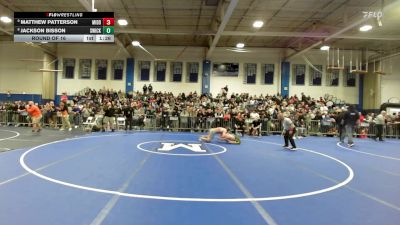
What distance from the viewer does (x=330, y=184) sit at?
21.7 feet

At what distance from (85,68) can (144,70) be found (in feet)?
19.0

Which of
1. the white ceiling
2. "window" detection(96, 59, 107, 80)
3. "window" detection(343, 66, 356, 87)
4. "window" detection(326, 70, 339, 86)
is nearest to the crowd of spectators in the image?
"window" detection(96, 59, 107, 80)

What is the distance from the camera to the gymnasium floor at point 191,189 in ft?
14.5

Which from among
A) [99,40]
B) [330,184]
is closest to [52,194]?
[330,184]

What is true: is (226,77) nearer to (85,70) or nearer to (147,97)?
(147,97)

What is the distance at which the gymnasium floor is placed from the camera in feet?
14.5

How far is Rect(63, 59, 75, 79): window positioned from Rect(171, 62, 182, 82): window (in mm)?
9828

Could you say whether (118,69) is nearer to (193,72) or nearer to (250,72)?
(193,72)

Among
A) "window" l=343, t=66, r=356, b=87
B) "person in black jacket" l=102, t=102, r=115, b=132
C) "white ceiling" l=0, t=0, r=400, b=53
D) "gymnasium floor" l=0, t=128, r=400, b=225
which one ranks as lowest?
"gymnasium floor" l=0, t=128, r=400, b=225

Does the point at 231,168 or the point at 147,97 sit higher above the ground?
the point at 147,97

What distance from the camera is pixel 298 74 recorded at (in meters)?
30.2

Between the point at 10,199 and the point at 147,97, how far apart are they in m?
22.3
